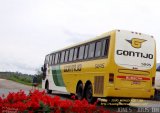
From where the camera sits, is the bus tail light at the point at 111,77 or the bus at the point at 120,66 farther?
the bus at the point at 120,66

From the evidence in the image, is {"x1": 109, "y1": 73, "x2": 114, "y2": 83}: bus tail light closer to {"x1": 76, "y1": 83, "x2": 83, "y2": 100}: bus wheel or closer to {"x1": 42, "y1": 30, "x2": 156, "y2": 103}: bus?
{"x1": 42, "y1": 30, "x2": 156, "y2": 103}: bus

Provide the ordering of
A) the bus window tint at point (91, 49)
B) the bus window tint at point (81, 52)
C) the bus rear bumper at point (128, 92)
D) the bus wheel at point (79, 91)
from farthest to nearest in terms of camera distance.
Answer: the bus window tint at point (81, 52), the bus wheel at point (79, 91), the bus window tint at point (91, 49), the bus rear bumper at point (128, 92)

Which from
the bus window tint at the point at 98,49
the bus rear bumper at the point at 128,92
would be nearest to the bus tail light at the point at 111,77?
the bus rear bumper at the point at 128,92

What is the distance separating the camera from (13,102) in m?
9.19

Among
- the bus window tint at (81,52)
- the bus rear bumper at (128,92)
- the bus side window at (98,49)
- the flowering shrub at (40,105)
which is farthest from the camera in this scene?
the bus window tint at (81,52)

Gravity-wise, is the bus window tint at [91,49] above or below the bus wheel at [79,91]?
above

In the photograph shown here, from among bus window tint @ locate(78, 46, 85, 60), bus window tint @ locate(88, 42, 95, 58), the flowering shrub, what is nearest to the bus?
bus window tint @ locate(88, 42, 95, 58)

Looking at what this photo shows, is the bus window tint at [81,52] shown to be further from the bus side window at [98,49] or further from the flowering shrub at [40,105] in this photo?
the flowering shrub at [40,105]

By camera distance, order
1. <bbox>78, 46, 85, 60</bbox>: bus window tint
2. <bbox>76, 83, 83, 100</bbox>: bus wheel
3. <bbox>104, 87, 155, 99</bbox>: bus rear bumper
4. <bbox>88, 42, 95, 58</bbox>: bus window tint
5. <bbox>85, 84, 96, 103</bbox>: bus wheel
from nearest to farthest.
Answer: <bbox>104, 87, 155, 99</bbox>: bus rear bumper, <bbox>85, 84, 96, 103</bbox>: bus wheel, <bbox>88, 42, 95, 58</bbox>: bus window tint, <bbox>76, 83, 83, 100</bbox>: bus wheel, <bbox>78, 46, 85, 60</bbox>: bus window tint

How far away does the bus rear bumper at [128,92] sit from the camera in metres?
17.5

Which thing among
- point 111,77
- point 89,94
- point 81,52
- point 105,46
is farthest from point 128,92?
point 81,52

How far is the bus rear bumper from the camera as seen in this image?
1747 cm

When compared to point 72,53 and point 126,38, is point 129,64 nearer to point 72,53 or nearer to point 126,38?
point 126,38

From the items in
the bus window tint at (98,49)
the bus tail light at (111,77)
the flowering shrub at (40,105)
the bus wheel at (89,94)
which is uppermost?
the bus window tint at (98,49)
